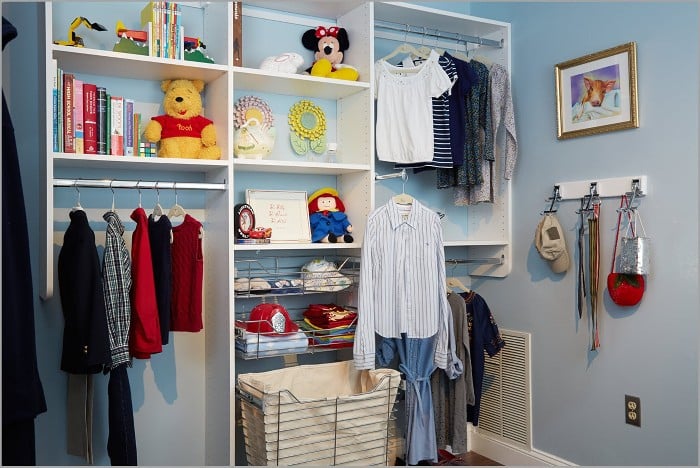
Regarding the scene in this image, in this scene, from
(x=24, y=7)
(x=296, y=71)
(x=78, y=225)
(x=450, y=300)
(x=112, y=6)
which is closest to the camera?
(x=78, y=225)

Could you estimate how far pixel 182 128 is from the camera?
271 cm

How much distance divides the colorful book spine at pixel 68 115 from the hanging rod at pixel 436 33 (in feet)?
4.86

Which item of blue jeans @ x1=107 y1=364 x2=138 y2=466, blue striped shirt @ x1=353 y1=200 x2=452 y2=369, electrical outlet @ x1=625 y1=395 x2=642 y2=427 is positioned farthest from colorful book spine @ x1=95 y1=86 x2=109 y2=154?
electrical outlet @ x1=625 y1=395 x2=642 y2=427

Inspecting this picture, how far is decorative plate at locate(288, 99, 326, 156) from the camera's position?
3121 millimetres

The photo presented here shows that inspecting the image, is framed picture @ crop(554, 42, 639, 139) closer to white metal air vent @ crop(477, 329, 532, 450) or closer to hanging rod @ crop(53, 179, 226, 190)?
white metal air vent @ crop(477, 329, 532, 450)

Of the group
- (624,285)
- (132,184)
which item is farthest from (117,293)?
(624,285)

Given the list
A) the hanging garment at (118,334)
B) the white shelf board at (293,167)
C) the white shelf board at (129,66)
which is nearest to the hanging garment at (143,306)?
the hanging garment at (118,334)

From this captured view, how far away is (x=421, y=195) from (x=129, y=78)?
152 centimetres

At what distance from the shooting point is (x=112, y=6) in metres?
Answer: 2.76

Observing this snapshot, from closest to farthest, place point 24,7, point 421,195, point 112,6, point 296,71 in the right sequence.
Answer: point 24,7 < point 112,6 < point 296,71 < point 421,195

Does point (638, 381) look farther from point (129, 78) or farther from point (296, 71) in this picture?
point (129, 78)

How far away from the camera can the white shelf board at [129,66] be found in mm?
2412

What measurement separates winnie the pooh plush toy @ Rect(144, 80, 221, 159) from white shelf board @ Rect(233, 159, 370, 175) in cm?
14

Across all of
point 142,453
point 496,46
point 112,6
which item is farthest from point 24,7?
point 496,46
